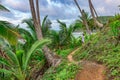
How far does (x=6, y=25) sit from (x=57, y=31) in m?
15.2

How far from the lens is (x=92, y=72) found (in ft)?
48.3

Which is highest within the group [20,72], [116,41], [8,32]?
[8,32]

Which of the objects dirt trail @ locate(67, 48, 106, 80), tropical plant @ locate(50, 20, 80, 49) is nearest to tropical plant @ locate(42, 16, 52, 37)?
tropical plant @ locate(50, 20, 80, 49)

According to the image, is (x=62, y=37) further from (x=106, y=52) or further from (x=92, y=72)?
(x=92, y=72)

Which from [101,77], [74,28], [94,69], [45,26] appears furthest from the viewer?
[74,28]

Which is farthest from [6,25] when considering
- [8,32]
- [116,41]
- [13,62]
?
[116,41]

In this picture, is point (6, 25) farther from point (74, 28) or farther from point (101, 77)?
point (74, 28)

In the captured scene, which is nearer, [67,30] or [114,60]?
[114,60]

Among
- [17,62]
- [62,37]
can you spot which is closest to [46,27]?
[62,37]

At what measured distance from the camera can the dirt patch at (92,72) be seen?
14.3m

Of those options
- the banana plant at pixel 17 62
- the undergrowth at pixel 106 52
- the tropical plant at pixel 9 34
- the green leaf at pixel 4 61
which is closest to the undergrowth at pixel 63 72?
the undergrowth at pixel 106 52

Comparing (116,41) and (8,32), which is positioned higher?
(8,32)

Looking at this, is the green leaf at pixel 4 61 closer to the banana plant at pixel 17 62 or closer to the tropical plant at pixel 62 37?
the banana plant at pixel 17 62

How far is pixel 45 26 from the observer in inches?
1126
